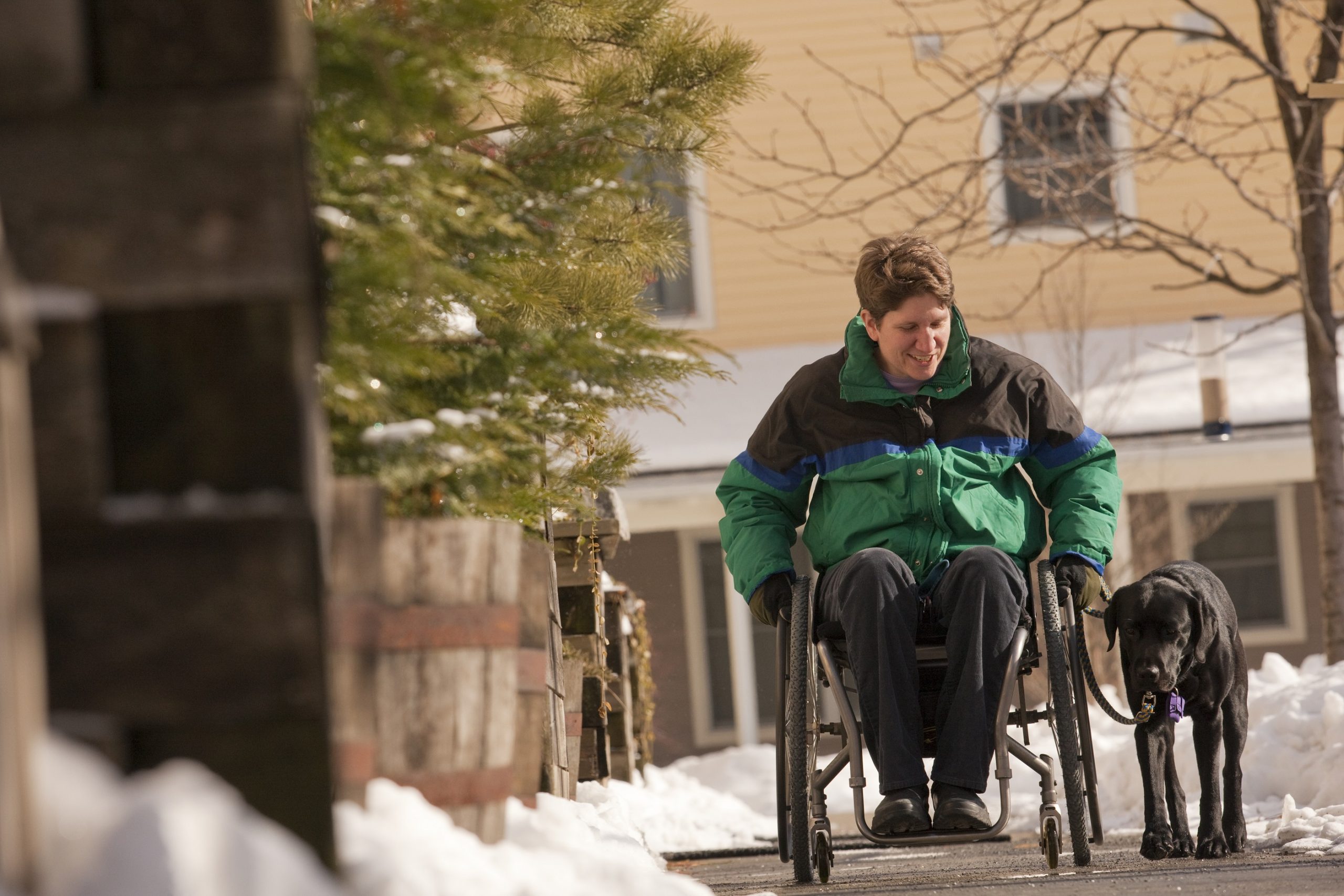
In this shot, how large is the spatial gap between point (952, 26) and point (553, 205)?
9.88 m

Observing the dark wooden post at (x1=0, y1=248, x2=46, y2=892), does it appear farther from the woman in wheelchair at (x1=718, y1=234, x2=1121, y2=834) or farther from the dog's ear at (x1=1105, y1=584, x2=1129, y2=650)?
the dog's ear at (x1=1105, y1=584, x2=1129, y2=650)

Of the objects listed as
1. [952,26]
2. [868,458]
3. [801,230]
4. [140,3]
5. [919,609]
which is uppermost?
[952,26]

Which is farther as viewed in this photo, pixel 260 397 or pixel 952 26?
pixel 952 26

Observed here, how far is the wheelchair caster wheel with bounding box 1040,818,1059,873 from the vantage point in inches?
135

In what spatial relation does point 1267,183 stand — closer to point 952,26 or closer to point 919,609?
point 952,26

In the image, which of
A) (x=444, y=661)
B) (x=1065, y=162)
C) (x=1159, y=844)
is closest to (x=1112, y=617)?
(x=1159, y=844)

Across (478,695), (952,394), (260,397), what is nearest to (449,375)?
(478,695)

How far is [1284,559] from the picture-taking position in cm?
1368

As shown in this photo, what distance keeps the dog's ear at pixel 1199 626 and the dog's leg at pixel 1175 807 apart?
0.66ft

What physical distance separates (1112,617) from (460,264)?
6.60ft

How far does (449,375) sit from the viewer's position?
2863 mm

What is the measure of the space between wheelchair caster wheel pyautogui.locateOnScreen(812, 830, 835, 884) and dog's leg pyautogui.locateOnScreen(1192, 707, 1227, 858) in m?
1.02

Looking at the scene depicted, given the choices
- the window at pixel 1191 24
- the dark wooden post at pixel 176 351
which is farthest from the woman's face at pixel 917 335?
the window at pixel 1191 24

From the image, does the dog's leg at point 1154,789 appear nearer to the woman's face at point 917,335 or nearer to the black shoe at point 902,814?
the black shoe at point 902,814
